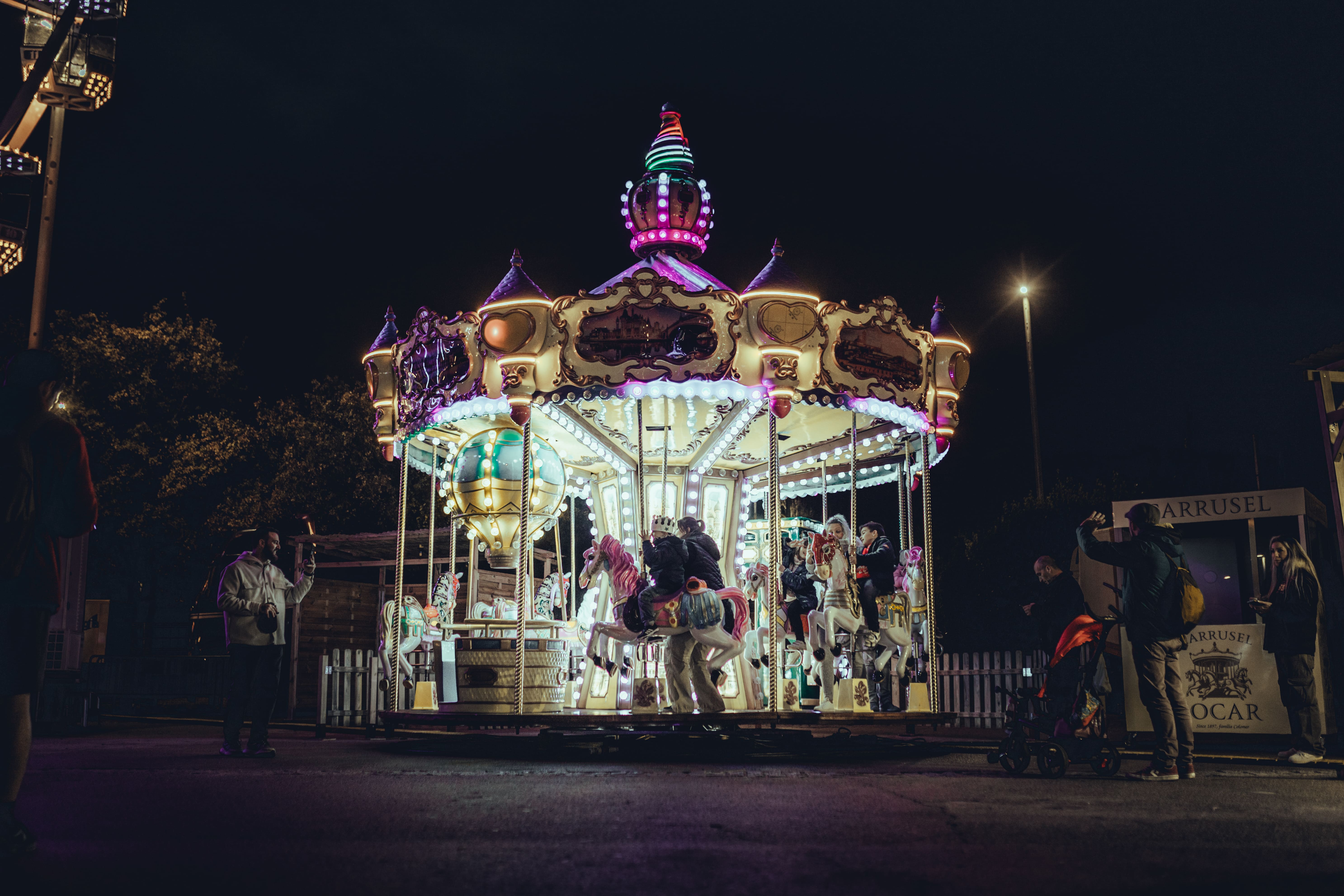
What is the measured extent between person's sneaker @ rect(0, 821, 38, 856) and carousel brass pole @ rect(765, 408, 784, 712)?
22.3ft

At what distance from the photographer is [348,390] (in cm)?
2780

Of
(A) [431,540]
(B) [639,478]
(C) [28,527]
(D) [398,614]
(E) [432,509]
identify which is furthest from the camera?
(A) [431,540]

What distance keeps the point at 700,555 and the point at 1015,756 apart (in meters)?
3.29

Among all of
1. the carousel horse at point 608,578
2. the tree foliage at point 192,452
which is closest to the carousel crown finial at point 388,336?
the carousel horse at point 608,578

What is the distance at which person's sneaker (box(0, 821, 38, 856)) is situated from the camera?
3.95m

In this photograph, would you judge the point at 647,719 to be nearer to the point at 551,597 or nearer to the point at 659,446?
the point at 551,597

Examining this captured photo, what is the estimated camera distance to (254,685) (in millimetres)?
9180

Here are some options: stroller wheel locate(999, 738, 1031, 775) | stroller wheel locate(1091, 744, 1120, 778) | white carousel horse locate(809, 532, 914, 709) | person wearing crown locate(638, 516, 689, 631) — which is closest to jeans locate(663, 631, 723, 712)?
person wearing crown locate(638, 516, 689, 631)

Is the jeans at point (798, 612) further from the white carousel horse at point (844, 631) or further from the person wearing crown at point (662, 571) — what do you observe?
the person wearing crown at point (662, 571)

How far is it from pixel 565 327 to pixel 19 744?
23.7ft

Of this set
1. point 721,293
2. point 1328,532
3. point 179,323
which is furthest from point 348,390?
point 1328,532

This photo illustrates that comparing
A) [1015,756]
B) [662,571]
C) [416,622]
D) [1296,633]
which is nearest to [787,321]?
[662,571]

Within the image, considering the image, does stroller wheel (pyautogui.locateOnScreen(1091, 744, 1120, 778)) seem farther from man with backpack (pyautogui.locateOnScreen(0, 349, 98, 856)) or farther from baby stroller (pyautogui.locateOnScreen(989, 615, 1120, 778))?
man with backpack (pyautogui.locateOnScreen(0, 349, 98, 856))

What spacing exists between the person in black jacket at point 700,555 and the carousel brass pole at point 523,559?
1.60 m
